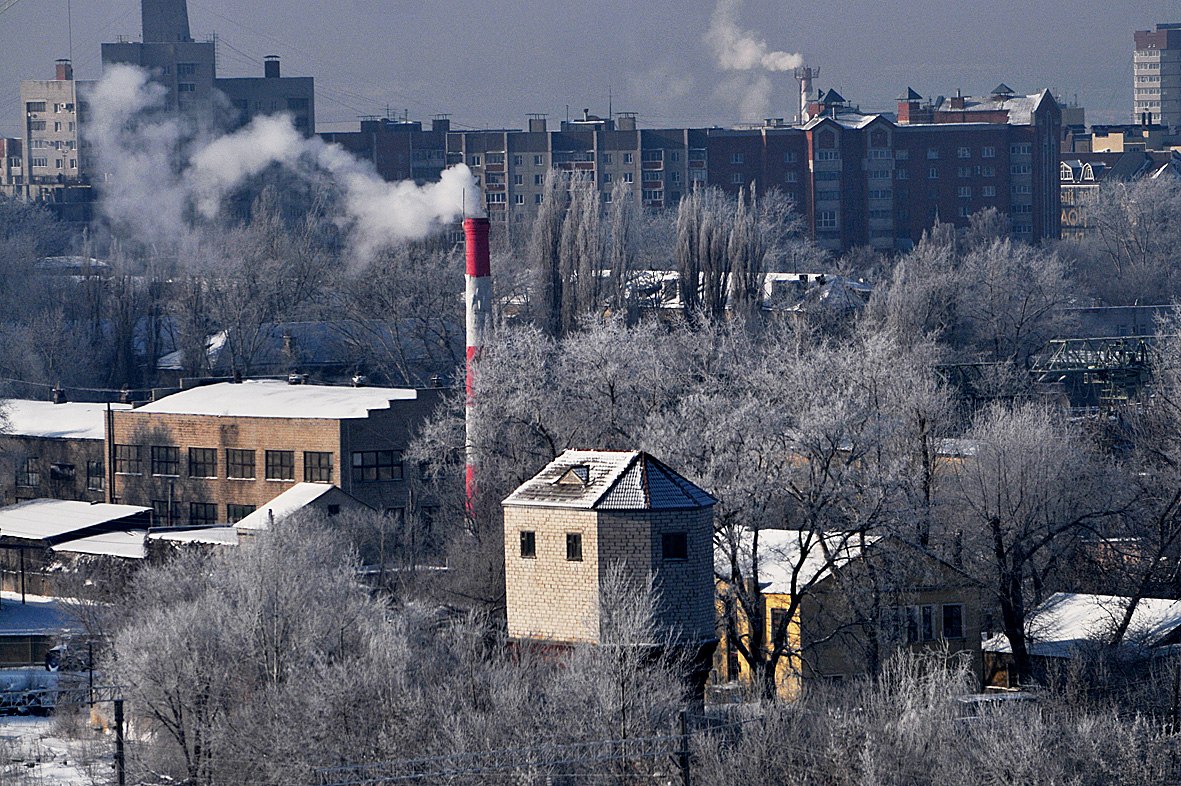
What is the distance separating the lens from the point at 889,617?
90.5 feet

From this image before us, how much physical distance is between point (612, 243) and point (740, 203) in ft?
13.5

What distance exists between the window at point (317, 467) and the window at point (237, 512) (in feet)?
4.63

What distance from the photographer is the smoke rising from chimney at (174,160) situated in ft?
254

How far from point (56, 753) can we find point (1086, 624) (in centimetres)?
1352

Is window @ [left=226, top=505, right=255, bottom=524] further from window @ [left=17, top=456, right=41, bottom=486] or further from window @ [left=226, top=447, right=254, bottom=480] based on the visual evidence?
window @ [left=17, top=456, right=41, bottom=486]

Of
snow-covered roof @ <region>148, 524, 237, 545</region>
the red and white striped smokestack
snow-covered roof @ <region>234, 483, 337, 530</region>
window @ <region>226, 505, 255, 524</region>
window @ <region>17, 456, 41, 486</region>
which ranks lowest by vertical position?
snow-covered roof @ <region>148, 524, 237, 545</region>

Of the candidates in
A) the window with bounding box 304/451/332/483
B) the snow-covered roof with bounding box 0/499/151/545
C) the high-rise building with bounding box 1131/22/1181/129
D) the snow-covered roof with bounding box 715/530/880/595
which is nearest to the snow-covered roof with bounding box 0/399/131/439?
the snow-covered roof with bounding box 0/499/151/545

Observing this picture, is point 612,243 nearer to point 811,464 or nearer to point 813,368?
point 813,368

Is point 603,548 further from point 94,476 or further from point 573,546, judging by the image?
point 94,476

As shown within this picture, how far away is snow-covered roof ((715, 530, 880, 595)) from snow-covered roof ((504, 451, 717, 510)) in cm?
307

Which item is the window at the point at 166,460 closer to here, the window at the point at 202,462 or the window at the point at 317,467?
the window at the point at 202,462

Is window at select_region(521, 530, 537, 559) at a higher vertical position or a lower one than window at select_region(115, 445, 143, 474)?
lower

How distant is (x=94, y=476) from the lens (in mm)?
42031

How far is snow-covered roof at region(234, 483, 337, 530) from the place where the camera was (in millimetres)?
34812
